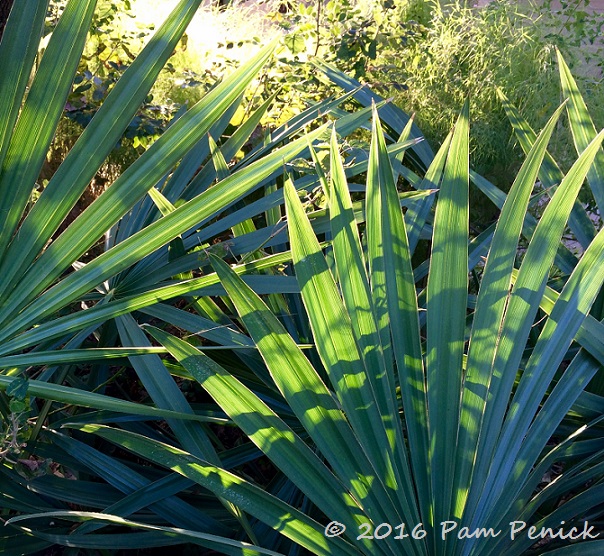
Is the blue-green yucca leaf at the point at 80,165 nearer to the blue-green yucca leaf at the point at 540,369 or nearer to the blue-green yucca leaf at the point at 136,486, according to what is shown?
the blue-green yucca leaf at the point at 136,486

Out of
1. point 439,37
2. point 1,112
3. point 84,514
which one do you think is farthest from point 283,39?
point 84,514

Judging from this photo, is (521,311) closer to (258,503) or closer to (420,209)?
(258,503)

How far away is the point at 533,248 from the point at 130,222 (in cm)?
108

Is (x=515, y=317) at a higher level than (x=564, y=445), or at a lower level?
higher

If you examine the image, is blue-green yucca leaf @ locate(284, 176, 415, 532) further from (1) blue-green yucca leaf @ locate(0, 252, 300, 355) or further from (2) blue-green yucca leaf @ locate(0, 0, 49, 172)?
(2) blue-green yucca leaf @ locate(0, 0, 49, 172)

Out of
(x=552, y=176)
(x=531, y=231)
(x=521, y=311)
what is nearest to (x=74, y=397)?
(x=521, y=311)

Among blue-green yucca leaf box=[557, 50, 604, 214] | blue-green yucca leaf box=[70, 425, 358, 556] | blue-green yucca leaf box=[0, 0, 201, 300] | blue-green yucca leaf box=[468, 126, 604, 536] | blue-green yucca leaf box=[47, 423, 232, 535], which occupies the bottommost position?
blue-green yucca leaf box=[47, 423, 232, 535]

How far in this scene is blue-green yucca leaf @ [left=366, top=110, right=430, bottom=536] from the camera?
1.06m

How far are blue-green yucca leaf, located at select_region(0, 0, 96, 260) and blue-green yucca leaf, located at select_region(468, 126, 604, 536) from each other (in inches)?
33.1

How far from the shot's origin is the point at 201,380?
105cm

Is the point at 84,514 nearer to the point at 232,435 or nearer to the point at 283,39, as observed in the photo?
the point at 232,435

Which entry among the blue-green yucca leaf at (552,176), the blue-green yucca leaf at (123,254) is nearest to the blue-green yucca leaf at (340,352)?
the blue-green yucca leaf at (123,254)

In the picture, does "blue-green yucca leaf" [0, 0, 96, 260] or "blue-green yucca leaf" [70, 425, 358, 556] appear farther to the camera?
"blue-green yucca leaf" [0, 0, 96, 260]

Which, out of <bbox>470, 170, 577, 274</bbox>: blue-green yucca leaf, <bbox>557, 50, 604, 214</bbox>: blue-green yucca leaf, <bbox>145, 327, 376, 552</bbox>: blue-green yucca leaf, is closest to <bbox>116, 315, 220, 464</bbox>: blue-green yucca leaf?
<bbox>145, 327, 376, 552</bbox>: blue-green yucca leaf
